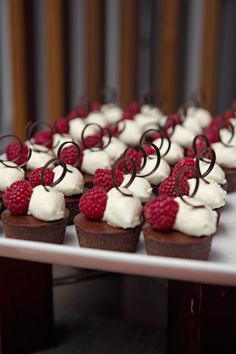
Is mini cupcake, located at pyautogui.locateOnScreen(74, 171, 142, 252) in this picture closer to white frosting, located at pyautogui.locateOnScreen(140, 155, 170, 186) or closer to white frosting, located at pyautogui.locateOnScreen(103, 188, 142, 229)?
white frosting, located at pyautogui.locateOnScreen(103, 188, 142, 229)

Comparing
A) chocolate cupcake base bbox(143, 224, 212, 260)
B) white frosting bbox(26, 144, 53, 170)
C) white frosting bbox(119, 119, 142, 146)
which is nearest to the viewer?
chocolate cupcake base bbox(143, 224, 212, 260)

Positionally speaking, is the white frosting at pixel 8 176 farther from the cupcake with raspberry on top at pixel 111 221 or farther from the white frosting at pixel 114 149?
the white frosting at pixel 114 149

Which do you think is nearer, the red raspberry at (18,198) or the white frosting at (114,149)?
the red raspberry at (18,198)

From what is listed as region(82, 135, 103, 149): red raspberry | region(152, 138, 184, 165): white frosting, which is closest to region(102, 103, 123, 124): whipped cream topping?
region(82, 135, 103, 149): red raspberry

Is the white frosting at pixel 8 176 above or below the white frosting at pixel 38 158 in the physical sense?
above

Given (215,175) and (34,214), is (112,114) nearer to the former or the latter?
(215,175)

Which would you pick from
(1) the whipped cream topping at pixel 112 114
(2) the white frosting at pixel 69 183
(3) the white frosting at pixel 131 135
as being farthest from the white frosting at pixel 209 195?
(1) the whipped cream topping at pixel 112 114

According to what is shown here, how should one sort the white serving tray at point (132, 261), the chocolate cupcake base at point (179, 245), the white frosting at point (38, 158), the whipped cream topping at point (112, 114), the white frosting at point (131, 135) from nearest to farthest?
the white serving tray at point (132, 261) < the chocolate cupcake base at point (179, 245) < the white frosting at point (38, 158) < the white frosting at point (131, 135) < the whipped cream topping at point (112, 114)

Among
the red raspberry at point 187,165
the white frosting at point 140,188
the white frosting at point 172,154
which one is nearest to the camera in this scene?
the white frosting at point 140,188

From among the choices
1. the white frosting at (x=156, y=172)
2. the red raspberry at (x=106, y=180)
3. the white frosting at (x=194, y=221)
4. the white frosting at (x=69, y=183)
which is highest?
the white frosting at (x=194, y=221)
